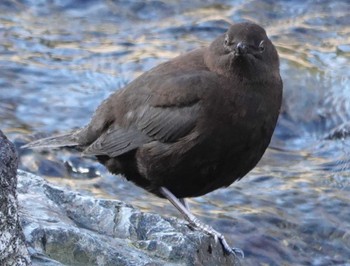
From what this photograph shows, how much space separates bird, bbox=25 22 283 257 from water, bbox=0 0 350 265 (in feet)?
4.02

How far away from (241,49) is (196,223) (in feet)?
2.88

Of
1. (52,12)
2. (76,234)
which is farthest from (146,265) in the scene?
(52,12)

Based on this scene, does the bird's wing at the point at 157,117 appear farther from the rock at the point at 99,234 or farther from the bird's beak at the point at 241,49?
the rock at the point at 99,234

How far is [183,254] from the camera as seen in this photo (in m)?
4.06

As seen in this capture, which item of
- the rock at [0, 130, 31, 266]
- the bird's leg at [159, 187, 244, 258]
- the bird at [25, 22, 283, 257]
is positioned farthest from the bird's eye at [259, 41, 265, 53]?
the rock at [0, 130, 31, 266]

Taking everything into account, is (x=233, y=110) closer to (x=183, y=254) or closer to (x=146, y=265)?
(x=183, y=254)

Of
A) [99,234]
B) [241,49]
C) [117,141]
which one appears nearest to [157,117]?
[117,141]

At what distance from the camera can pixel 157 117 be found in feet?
16.4

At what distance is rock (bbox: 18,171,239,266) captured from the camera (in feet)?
11.9

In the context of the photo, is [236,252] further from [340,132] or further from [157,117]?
[340,132]

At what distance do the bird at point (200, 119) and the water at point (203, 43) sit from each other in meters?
1.22

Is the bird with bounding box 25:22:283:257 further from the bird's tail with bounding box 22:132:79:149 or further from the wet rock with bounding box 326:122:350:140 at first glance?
the wet rock with bounding box 326:122:350:140

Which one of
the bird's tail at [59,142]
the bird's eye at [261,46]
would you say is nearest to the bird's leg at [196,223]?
the bird's tail at [59,142]

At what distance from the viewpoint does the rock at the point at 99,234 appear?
3641 millimetres
